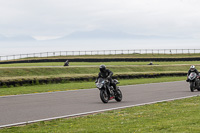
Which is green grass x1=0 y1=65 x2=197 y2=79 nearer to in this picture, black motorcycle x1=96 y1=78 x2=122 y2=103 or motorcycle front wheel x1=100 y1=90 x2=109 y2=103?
black motorcycle x1=96 y1=78 x2=122 y2=103

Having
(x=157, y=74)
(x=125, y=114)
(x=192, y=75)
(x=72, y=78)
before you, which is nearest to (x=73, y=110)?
(x=125, y=114)

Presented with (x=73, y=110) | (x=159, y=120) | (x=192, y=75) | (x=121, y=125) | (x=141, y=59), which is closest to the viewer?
(x=121, y=125)

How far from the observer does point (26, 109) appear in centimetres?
1323

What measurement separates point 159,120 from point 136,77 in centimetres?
2498

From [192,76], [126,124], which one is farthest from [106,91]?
[192,76]

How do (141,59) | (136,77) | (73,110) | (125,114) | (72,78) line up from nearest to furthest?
(125,114) → (73,110) → (72,78) → (136,77) → (141,59)

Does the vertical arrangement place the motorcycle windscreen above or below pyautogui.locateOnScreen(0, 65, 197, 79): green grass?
below

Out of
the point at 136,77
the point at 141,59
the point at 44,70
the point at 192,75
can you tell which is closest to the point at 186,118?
the point at 192,75

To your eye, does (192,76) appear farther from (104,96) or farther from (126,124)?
(126,124)

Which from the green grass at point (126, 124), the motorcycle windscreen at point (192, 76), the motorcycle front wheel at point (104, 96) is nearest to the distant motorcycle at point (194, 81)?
the motorcycle windscreen at point (192, 76)

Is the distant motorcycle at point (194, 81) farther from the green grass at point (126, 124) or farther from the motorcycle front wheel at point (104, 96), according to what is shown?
the green grass at point (126, 124)

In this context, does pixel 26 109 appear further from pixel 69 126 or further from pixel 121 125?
pixel 121 125

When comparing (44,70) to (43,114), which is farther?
(44,70)

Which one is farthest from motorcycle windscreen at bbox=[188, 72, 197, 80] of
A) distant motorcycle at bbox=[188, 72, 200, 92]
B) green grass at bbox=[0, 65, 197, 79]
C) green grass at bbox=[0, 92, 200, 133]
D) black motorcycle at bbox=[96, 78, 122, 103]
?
green grass at bbox=[0, 65, 197, 79]
